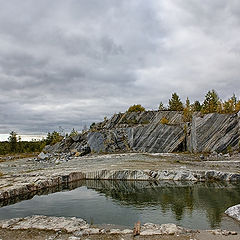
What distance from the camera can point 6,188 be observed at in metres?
24.4

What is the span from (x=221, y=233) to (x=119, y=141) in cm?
5932

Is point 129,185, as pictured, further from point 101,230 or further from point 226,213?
point 101,230

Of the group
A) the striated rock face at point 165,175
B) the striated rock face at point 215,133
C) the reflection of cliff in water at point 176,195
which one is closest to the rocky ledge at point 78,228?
the reflection of cliff in water at point 176,195

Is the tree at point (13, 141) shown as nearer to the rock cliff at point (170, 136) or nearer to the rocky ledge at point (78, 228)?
the rock cliff at point (170, 136)

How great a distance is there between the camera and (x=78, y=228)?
14.0m

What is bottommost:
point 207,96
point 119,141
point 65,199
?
point 65,199

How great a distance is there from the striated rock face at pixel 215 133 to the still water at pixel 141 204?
24.3m

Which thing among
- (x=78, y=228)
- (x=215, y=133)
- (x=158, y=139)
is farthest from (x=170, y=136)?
(x=78, y=228)

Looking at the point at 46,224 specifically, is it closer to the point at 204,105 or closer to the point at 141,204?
the point at 141,204

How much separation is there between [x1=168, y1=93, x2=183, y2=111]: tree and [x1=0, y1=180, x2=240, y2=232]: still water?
61858 mm

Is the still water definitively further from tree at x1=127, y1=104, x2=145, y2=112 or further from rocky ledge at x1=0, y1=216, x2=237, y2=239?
tree at x1=127, y1=104, x2=145, y2=112

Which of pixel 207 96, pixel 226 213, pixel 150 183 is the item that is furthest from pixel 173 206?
pixel 207 96

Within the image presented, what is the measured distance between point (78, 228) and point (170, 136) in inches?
1941

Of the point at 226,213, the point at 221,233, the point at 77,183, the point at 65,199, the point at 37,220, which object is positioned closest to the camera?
the point at 221,233
